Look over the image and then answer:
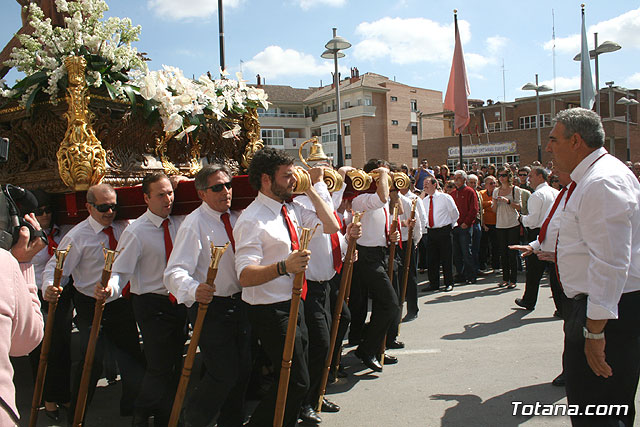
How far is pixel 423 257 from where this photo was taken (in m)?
11.6

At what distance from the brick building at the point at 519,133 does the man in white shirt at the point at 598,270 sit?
104ft

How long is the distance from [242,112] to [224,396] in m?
3.59

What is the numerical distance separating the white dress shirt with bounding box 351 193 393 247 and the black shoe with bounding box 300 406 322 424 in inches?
74.9

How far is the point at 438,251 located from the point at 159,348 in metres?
6.65

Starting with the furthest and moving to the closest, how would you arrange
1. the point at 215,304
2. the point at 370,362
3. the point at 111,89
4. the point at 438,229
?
the point at 438,229, the point at 370,362, the point at 111,89, the point at 215,304

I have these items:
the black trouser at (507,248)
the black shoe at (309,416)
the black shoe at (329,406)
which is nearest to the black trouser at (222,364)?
the black shoe at (309,416)

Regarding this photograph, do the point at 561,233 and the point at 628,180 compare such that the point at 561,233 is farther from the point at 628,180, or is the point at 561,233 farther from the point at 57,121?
the point at 57,121

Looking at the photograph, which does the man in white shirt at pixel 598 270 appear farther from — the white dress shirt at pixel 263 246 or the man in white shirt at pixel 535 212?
the man in white shirt at pixel 535 212

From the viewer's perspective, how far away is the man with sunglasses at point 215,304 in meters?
3.35

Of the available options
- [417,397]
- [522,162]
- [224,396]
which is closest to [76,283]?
[224,396]

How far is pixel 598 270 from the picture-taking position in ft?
8.18

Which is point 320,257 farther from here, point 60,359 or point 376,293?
point 60,359

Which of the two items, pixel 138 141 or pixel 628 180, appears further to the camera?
pixel 138 141

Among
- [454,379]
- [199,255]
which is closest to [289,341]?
[199,255]
